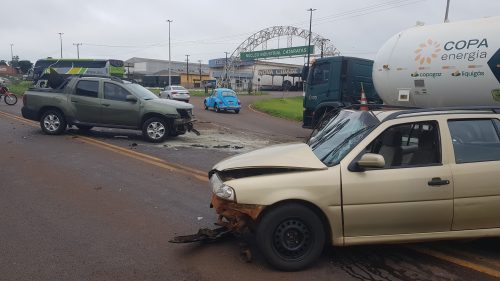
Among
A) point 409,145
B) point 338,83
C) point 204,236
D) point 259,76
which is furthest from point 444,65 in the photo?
point 259,76

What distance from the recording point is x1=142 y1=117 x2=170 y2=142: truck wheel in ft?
41.9

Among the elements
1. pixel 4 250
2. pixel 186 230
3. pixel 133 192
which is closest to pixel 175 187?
pixel 133 192

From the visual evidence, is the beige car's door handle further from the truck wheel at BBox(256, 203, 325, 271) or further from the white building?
the white building

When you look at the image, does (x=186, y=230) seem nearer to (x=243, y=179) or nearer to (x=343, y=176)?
(x=243, y=179)

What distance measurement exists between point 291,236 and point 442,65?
283 inches

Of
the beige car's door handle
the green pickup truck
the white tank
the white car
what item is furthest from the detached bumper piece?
the white car

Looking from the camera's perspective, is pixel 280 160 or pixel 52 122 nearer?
pixel 280 160

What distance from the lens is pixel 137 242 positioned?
4988 millimetres

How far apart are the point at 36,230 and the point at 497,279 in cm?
493

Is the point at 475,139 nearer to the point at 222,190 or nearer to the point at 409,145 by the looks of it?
the point at 409,145

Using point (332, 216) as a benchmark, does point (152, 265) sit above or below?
below

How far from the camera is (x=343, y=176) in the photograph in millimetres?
4230

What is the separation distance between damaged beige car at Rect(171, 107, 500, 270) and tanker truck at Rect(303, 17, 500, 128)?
526 cm

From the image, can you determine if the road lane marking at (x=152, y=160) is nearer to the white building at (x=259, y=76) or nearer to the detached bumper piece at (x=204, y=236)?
the detached bumper piece at (x=204, y=236)
